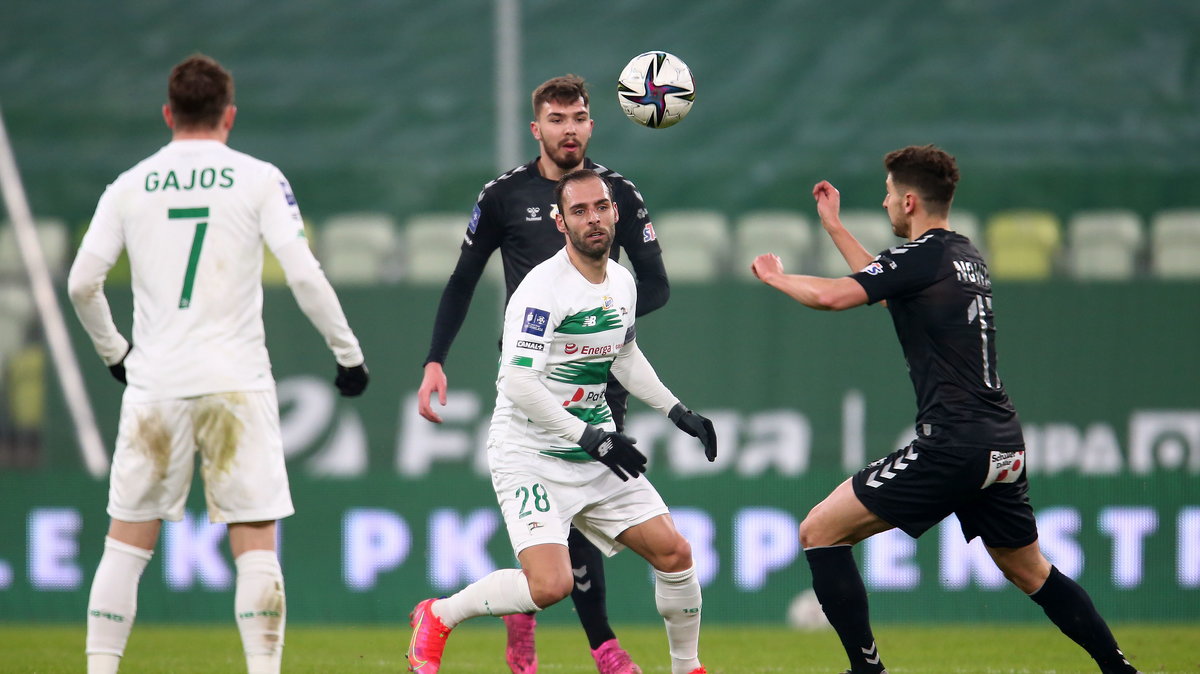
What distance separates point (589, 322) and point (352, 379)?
1.01 m

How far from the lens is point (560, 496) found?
559cm

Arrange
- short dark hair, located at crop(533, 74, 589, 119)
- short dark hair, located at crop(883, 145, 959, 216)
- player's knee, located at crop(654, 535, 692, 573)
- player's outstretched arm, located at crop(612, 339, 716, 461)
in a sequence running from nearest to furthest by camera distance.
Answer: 1. short dark hair, located at crop(883, 145, 959, 216)
2. player's knee, located at crop(654, 535, 692, 573)
3. player's outstretched arm, located at crop(612, 339, 716, 461)
4. short dark hair, located at crop(533, 74, 589, 119)

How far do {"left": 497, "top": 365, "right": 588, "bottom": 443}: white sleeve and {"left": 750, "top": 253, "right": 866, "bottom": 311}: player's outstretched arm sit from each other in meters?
0.89

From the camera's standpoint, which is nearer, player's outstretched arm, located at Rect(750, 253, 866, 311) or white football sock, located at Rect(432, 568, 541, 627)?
player's outstretched arm, located at Rect(750, 253, 866, 311)

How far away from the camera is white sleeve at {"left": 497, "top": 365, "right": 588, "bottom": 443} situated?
5406 mm

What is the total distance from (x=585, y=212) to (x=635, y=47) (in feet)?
32.2

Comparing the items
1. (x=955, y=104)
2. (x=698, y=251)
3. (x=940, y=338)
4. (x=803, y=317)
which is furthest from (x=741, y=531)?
(x=955, y=104)

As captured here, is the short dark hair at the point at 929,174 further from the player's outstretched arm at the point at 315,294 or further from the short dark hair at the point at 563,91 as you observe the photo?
the player's outstretched arm at the point at 315,294

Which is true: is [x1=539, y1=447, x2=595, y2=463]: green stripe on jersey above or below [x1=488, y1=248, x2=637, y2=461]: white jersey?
below

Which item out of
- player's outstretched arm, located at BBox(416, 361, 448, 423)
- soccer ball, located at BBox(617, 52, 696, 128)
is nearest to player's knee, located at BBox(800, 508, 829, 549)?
player's outstretched arm, located at BBox(416, 361, 448, 423)

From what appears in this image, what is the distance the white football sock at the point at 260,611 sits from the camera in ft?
15.5

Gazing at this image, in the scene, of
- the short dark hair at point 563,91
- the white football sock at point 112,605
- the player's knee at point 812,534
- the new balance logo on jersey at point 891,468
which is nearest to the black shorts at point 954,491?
the new balance logo on jersey at point 891,468

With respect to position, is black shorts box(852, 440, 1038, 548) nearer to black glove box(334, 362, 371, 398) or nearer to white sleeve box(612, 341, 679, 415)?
white sleeve box(612, 341, 679, 415)

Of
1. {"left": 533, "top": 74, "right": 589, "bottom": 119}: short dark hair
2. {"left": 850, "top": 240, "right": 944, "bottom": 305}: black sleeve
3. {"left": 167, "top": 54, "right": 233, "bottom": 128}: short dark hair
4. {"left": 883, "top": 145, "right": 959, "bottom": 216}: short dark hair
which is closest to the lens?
{"left": 167, "top": 54, "right": 233, "bottom": 128}: short dark hair
